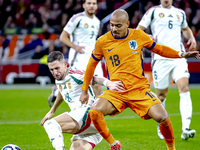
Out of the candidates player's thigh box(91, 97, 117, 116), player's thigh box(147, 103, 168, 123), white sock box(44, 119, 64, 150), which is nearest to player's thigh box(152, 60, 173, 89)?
player's thigh box(147, 103, 168, 123)

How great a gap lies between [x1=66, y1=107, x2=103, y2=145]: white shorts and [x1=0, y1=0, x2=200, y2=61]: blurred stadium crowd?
34.9ft

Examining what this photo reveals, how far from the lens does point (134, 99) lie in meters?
4.02

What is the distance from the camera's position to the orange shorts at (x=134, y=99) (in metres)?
3.99

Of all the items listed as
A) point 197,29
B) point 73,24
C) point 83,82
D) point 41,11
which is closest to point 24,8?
point 41,11

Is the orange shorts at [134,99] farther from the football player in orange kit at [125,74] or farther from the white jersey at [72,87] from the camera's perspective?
the white jersey at [72,87]

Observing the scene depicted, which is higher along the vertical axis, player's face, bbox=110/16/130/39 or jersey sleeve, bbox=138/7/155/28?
player's face, bbox=110/16/130/39

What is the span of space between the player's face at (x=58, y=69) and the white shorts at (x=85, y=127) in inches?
19.8

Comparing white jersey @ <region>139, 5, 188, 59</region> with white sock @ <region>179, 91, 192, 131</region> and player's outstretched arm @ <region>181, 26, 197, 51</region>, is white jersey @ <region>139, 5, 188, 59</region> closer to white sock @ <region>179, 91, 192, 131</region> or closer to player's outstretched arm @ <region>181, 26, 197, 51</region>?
player's outstretched arm @ <region>181, 26, 197, 51</region>

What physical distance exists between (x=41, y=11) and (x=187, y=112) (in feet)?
47.1

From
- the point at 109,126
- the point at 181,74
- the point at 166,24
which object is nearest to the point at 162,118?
the point at 181,74

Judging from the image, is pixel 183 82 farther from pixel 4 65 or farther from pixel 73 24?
pixel 4 65

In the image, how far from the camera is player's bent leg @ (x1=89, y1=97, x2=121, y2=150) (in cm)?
388

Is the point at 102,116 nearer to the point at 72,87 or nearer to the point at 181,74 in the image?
the point at 72,87

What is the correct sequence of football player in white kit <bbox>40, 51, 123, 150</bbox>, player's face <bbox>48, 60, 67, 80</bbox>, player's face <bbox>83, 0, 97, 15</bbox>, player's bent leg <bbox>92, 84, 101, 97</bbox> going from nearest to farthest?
football player in white kit <bbox>40, 51, 123, 150</bbox>, player's face <bbox>48, 60, 67, 80</bbox>, player's bent leg <bbox>92, 84, 101, 97</bbox>, player's face <bbox>83, 0, 97, 15</bbox>
